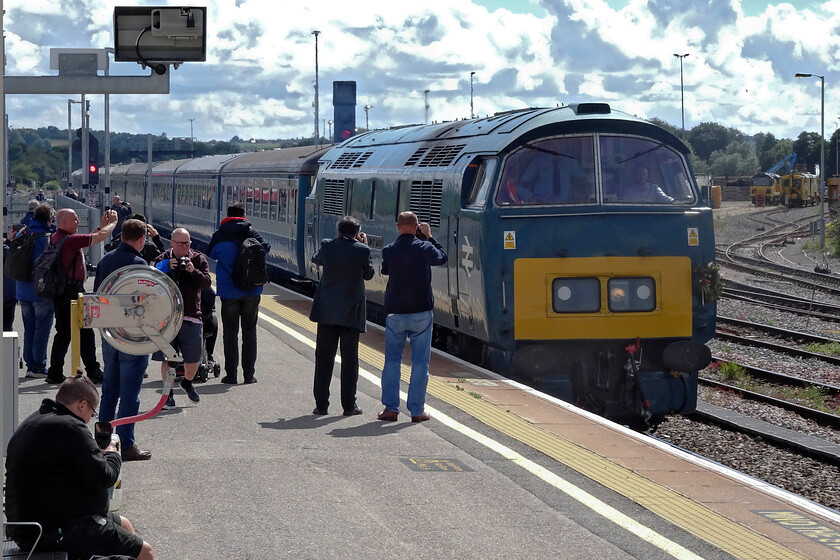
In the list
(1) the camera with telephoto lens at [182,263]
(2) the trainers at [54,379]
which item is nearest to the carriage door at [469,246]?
(1) the camera with telephoto lens at [182,263]

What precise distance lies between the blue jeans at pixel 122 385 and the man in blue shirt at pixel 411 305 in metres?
2.46

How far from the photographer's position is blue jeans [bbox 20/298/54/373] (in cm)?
1210

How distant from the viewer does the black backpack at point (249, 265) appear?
12.1 metres

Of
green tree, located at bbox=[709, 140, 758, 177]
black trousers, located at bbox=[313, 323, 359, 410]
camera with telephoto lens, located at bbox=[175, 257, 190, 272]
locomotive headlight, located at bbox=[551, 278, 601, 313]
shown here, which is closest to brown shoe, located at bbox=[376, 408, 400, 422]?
black trousers, located at bbox=[313, 323, 359, 410]

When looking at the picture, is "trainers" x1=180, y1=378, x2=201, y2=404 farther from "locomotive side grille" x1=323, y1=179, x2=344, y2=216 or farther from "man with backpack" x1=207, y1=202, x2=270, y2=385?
"locomotive side grille" x1=323, y1=179, x2=344, y2=216

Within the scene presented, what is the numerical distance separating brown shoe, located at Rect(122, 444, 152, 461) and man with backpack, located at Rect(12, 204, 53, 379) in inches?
152

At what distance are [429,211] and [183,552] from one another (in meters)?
8.13

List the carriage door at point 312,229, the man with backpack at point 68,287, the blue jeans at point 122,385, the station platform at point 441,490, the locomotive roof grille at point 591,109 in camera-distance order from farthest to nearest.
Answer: the carriage door at point 312,229 < the locomotive roof grille at point 591,109 < the man with backpack at point 68,287 < the blue jeans at point 122,385 < the station platform at point 441,490

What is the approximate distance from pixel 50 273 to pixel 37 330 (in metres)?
1.05

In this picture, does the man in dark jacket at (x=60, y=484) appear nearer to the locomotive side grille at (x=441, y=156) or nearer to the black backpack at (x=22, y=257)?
the black backpack at (x=22, y=257)

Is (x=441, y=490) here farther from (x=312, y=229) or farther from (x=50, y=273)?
(x=312, y=229)

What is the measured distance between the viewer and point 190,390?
431 inches

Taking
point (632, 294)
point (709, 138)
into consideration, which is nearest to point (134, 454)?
point (632, 294)

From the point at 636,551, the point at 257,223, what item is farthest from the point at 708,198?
the point at 257,223
